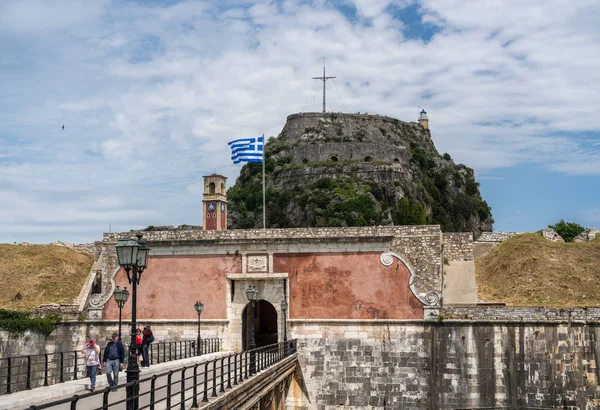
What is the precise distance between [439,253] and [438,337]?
331 cm

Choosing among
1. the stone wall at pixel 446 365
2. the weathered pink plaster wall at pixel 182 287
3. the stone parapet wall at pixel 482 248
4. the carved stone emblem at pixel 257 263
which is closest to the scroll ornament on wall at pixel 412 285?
the stone wall at pixel 446 365

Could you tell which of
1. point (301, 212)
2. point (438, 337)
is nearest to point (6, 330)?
point (438, 337)

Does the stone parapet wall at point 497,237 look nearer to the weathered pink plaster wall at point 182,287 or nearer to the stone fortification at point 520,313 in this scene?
the stone fortification at point 520,313

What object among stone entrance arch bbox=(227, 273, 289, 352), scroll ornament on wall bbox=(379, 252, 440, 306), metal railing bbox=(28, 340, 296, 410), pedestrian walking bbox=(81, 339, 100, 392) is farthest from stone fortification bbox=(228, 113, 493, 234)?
pedestrian walking bbox=(81, 339, 100, 392)

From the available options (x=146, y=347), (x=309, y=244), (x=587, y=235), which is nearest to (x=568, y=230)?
(x=587, y=235)

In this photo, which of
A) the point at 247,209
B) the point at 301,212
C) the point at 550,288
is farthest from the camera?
the point at 247,209

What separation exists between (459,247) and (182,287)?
40.7 feet

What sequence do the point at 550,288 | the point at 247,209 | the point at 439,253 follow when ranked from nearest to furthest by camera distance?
1. the point at 439,253
2. the point at 550,288
3. the point at 247,209

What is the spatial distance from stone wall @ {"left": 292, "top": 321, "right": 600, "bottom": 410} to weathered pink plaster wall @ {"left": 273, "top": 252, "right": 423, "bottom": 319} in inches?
16.9

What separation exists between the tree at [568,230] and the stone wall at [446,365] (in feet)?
64.1

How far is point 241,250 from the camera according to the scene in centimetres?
2752

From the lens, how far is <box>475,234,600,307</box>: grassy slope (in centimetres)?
2950

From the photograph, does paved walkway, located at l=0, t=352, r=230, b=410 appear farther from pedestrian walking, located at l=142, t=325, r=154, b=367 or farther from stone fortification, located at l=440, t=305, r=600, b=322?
stone fortification, located at l=440, t=305, r=600, b=322

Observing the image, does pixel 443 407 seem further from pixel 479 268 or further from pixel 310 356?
pixel 479 268
